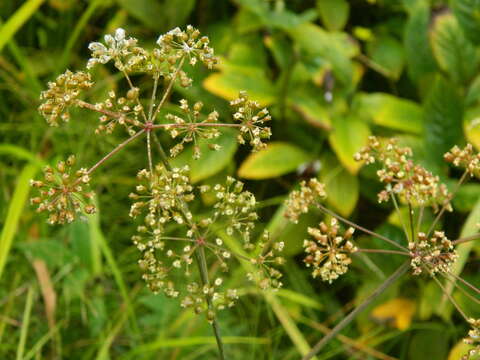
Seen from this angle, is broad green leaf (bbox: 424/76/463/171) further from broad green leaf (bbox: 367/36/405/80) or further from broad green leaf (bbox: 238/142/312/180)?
broad green leaf (bbox: 238/142/312/180)

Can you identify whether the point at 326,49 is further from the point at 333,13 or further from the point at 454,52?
the point at 454,52

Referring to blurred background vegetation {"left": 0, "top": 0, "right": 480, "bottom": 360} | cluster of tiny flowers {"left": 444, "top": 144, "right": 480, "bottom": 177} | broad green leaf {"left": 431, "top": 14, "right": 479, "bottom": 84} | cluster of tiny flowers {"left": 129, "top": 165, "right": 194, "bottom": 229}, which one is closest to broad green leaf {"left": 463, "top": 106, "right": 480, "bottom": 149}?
blurred background vegetation {"left": 0, "top": 0, "right": 480, "bottom": 360}

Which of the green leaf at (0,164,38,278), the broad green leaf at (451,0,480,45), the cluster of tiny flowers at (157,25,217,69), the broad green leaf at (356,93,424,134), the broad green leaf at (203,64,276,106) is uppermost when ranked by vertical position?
the broad green leaf at (451,0,480,45)

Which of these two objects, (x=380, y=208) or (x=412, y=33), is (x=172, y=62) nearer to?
(x=412, y=33)

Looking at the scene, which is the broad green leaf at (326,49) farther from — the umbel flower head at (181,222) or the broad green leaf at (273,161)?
the umbel flower head at (181,222)

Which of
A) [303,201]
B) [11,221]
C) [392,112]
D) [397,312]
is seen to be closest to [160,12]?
[392,112]

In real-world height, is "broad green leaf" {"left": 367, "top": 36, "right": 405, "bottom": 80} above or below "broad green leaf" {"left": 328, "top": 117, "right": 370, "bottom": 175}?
above
